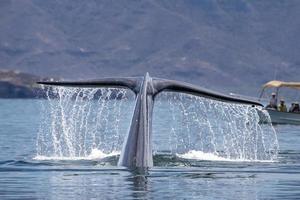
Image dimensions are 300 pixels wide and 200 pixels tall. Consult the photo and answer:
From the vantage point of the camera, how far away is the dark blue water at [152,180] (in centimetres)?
2328

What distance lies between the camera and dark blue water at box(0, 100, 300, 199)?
2328 centimetres

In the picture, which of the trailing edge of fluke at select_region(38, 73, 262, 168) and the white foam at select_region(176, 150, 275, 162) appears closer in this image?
the trailing edge of fluke at select_region(38, 73, 262, 168)

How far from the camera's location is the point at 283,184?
83.3ft

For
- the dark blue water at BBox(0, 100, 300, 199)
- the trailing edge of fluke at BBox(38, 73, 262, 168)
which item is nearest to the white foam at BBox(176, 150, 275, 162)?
the dark blue water at BBox(0, 100, 300, 199)

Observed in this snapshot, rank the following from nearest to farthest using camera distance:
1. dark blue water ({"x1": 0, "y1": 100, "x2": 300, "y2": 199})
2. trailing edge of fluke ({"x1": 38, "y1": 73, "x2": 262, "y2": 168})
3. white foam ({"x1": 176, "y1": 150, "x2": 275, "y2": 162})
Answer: dark blue water ({"x1": 0, "y1": 100, "x2": 300, "y2": 199}) < trailing edge of fluke ({"x1": 38, "y1": 73, "x2": 262, "y2": 168}) < white foam ({"x1": 176, "y1": 150, "x2": 275, "y2": 162})

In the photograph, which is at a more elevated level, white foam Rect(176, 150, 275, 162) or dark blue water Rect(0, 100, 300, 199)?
white foam Rect(176, 150, 275, 162)

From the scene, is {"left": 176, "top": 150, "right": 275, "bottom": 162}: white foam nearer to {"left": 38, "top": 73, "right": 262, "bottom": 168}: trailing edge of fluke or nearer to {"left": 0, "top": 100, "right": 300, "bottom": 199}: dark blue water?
{"left": 0, "top": 100, "right": 300, "bottom": 199}: dark blue water

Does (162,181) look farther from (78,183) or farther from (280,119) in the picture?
(280,119)

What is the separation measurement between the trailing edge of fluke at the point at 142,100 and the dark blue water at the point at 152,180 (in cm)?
33

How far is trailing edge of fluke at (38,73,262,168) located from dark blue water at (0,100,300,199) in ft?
1.07

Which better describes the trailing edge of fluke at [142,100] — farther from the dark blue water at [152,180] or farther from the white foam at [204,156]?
the white foam at [204,156]

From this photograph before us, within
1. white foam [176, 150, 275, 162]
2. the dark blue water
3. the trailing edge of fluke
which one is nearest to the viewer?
the dark blue water

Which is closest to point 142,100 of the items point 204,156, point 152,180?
point 152,180

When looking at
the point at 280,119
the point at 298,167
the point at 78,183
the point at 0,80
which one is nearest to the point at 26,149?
the point at 298,167
